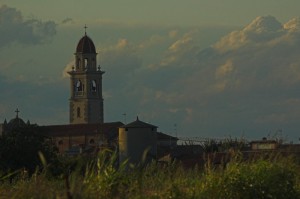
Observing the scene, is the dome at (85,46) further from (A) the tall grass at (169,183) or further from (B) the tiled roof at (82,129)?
(A) the tall grass at (169,183)

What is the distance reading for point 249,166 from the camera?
16.7 meters

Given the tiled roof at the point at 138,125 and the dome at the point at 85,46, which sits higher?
the dome at the point at 85,46

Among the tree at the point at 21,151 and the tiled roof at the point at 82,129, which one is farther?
the tiled roof at the point at 82,129

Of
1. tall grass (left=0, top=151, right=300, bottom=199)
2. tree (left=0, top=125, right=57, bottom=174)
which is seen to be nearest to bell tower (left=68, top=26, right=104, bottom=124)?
tree (left=0, top=125, right=57, bottom=174)

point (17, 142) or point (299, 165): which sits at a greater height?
point (17, 142)

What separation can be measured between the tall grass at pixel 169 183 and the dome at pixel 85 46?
149617 millimetres

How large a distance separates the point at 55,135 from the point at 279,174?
435 feet

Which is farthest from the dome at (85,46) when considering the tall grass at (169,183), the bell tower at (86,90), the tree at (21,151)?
the tall grass at (169,183)

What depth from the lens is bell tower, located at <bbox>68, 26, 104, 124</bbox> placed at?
162250 mm

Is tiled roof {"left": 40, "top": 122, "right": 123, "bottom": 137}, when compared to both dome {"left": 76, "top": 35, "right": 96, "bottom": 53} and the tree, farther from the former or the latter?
the tree

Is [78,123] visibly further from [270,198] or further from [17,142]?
[270,198]

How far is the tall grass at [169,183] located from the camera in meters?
13.1

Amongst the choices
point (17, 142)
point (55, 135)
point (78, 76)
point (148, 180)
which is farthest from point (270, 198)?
point (78, 76)

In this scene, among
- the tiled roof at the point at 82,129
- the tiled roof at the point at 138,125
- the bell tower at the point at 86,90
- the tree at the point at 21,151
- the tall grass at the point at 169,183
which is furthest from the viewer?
the bell tower at the point at 86,90
